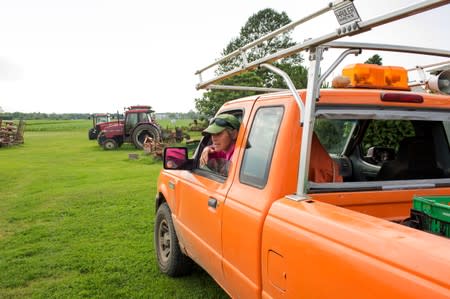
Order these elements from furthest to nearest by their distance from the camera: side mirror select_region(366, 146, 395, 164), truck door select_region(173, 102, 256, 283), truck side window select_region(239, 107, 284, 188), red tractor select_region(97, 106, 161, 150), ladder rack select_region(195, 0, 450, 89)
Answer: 1. red tractor select_region(97, 106, 161, 150)
2. side mirror select_region(366, 146, 395, 164)
3. truck door select_region(173, 102, 256, 283)
4. truck side window select_region(239, 107, 284, 188)
5. ladder rack select_region(195, 0, 450, 89)

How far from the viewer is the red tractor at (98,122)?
32544 millimetres

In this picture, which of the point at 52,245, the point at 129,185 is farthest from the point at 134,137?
the point at 52,245

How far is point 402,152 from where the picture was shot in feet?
10.8

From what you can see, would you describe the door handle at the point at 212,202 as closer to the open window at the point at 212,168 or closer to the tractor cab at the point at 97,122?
the open window at the point at 212,168

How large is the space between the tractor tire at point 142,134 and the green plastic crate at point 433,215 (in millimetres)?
23797

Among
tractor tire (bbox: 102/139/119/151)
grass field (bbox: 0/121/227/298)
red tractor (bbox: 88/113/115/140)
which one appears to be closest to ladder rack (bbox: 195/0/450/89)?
grass field (bbox: 0/121/227/298)

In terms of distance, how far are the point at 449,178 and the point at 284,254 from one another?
5.36 ft

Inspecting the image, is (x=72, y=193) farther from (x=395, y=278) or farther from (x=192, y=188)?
(x=395, y=278)

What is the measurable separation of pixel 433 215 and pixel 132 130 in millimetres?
24958

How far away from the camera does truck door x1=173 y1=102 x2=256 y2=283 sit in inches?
121

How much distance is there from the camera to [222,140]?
144 inches

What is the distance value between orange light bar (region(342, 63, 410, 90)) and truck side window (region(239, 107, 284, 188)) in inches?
24.4

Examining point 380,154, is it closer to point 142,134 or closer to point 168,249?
point 168,249

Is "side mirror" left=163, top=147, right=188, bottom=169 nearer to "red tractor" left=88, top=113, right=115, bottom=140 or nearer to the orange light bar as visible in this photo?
the orange light bar
